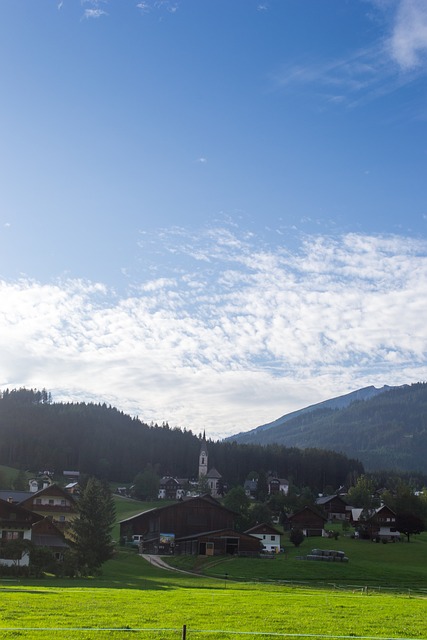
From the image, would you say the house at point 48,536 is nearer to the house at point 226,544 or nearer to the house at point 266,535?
the house at point 226,544

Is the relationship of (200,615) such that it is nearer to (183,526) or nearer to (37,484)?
(183,526)

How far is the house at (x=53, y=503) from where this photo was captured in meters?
86.5

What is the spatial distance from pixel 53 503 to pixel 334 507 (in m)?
71.1

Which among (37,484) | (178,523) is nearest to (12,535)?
(178,523)

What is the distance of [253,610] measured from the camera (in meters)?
27.3

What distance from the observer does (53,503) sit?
8725cm

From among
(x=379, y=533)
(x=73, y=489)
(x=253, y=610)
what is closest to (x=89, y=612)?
(x=253, y=610)

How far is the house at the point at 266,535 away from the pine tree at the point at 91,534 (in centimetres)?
3210

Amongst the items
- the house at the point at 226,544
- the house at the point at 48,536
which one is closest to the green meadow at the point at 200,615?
the house at the point at 48,536

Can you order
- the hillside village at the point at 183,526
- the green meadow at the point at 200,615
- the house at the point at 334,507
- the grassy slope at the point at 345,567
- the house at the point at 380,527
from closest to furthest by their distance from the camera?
1. the green meadow at the point at 200,615
2. the grassy slope at the point at 345,567
3. the hillside village at the point at 183,526
4. the house at the point at 380,527
5. the house at the point at 334,507

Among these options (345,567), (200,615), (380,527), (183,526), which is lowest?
(345,567)

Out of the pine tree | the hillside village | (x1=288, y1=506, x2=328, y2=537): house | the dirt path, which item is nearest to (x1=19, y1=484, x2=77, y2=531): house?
the hillside village

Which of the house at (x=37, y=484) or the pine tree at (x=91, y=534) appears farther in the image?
the house at (x=37, y=484)

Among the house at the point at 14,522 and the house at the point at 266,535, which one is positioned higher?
the house at the point at 14,522
